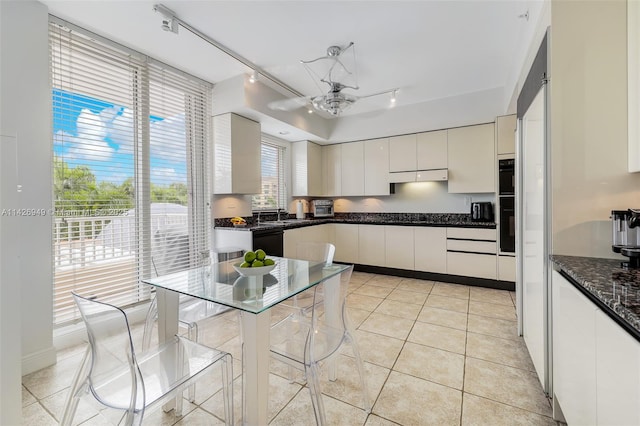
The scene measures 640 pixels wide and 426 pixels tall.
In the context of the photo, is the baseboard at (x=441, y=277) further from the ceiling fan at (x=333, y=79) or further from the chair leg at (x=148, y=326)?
the chair leg at (x=148, y=326)

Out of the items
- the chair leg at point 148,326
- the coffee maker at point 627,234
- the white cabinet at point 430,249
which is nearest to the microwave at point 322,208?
the white cabinet at point 430,249

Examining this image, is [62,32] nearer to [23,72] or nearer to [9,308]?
[23,72]

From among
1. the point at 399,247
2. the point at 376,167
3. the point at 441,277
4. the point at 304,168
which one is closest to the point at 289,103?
the point at 304,168

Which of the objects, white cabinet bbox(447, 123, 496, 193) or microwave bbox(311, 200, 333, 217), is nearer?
white cabinet bbox(447, 123, 496, 193)

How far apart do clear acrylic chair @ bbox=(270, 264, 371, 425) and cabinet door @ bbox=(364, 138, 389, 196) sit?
309 cm

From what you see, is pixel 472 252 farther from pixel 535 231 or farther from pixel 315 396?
pixel 315 396

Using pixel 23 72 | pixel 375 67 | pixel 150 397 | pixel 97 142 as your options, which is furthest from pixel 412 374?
pixel 23 72

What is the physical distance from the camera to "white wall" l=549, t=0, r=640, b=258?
1389mm

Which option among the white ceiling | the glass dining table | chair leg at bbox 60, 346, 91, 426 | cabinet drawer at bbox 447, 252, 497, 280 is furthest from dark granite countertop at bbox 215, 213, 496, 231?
chair leg at bbox 60, 346, 91, 426

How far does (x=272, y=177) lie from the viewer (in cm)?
478

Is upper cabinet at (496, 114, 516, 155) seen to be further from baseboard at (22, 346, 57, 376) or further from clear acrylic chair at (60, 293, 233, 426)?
baseboard at (22, 346, 57, 376)

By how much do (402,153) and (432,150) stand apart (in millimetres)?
465

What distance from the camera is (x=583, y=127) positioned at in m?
1.43

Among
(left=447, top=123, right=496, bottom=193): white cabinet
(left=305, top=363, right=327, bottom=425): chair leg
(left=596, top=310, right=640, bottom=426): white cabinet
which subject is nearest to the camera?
(left=596, top=310, right=640, bottom=426): white cabinet
